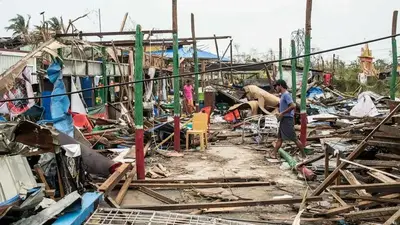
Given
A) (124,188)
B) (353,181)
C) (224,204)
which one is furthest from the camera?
(124,188)

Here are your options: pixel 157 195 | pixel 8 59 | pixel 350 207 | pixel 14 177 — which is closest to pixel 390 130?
pixel 350 207

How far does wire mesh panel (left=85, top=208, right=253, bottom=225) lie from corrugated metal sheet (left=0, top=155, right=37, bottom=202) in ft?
3.80

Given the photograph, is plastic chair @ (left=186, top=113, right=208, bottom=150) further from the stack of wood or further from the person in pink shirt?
the person in pink shirt

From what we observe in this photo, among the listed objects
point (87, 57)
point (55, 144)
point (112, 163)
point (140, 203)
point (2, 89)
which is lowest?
point (140, 203)

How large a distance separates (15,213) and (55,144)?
1.24 m

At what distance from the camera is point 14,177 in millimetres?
5375

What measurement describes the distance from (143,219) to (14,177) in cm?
192

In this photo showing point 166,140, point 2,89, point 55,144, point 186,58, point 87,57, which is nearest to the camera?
point 55,144

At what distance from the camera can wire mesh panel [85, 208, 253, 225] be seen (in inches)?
182

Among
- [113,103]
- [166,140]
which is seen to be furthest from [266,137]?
[113,103]

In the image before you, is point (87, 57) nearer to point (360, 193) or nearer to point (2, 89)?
point (2, 89)

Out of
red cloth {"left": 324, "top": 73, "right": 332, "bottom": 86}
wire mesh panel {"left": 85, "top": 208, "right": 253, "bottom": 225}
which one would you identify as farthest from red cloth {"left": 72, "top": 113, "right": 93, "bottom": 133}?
red cloth {"left": 324, "top": 73, "right": 332, "bottom": 86}

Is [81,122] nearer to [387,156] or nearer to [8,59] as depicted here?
[8,59]

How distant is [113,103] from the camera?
1669cm
